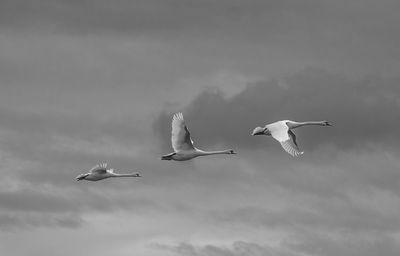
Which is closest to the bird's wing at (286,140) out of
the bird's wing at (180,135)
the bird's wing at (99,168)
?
the bird's wing at (180,135)

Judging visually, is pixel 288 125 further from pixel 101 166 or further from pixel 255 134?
pixel 101 166

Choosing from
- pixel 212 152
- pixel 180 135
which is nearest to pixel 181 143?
pixel 180 135

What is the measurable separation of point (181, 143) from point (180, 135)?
892mm

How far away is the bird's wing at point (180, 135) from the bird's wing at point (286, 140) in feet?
23.7

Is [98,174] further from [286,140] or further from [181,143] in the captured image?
[286,140]

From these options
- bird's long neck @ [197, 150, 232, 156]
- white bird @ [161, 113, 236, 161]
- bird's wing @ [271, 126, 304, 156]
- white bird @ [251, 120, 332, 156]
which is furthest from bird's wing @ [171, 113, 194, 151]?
bird's wing @ [271, 126, 304, 156]

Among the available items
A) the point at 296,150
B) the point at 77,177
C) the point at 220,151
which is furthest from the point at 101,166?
the point at 296,150

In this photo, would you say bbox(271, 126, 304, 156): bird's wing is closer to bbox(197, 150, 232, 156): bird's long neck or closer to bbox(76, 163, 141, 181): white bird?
bbox(197, 150, 232, 156): bird's long neck

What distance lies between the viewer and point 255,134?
117562 mm

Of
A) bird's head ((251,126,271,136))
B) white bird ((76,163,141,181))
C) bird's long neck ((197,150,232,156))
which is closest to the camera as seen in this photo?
bird's head ((251,126,271,136))

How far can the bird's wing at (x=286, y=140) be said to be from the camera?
10994 centimetres

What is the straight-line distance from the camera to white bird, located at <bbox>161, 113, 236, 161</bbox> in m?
118

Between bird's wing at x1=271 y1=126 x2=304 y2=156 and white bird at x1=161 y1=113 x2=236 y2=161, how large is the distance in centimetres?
729

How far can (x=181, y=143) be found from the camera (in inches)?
4685
